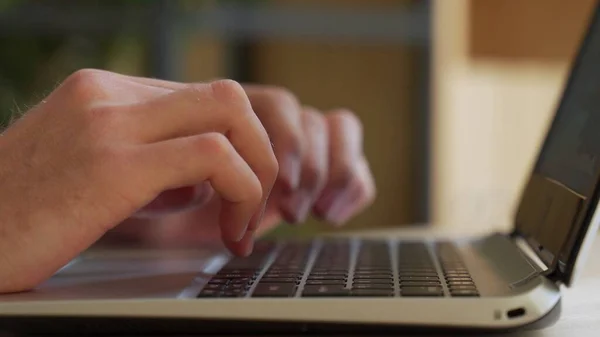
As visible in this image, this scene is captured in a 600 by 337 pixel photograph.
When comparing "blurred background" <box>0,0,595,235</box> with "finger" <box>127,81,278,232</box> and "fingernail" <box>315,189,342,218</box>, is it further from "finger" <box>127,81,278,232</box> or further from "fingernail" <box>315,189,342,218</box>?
"finger" <box>127,81,278,232</box>

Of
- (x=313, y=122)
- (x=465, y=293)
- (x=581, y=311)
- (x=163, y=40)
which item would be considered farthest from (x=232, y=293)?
(x=163, y=40)

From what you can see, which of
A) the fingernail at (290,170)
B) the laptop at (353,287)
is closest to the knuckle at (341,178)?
the fingernail at (290,170)

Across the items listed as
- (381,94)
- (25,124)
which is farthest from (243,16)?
(25,124)

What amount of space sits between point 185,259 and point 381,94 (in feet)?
5.22

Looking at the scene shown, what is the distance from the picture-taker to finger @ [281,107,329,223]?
31.0 inches

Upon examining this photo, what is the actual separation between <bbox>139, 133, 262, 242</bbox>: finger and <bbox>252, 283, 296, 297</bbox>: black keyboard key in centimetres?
6

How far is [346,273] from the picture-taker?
46 centimetres

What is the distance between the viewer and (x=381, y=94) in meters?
2.15

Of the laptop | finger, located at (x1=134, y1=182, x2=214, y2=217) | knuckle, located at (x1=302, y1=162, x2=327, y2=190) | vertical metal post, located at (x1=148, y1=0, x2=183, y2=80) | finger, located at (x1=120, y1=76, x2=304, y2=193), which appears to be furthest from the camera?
vertical metal post, located at (x1=148, y1=0, x2=183, y2=80)

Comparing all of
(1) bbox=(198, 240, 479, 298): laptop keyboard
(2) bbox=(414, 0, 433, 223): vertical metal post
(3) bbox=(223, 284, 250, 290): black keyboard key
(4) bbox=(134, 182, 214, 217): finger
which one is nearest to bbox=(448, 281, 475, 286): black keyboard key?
(1) bbox=(198, 240, 479, 298): laptop keyboard

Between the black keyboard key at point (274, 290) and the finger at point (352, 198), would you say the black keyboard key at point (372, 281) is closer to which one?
the black keyboard key at point (274, 290)

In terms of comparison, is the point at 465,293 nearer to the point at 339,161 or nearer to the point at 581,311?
the point at 581,311

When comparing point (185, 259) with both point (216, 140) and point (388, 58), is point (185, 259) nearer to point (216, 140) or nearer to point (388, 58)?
point (216, 140)

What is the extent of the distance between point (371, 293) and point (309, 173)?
1.35 feet
